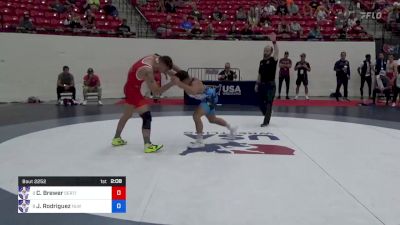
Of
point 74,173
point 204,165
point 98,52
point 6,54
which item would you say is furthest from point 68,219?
point 98,52

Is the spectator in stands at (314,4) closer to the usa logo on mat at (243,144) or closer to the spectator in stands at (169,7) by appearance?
the spectator in stands at (169,7)

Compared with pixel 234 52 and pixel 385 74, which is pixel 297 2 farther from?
pixel 385 74

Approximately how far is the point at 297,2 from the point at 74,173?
50.7 ft

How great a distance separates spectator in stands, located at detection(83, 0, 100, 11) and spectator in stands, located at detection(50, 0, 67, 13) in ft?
2.61

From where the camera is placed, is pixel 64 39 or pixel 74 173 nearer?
pixel 74 173

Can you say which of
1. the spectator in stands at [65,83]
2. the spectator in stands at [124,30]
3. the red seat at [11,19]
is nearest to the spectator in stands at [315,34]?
the spectator in stands at [124,30]

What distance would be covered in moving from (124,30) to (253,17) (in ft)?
16.0

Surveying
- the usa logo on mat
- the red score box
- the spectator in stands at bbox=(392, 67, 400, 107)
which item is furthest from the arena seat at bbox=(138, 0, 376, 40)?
the red score box

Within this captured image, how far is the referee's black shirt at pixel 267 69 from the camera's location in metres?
7.39

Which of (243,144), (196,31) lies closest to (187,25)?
(196,31)

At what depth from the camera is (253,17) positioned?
15742 millimetres

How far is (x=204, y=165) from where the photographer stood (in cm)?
461

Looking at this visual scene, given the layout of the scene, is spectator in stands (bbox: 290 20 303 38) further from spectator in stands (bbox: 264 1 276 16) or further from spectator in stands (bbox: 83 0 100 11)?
spectator in stands (bbox: 83 0 100 11)

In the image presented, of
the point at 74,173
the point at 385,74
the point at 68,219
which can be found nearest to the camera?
the point at 68,219
